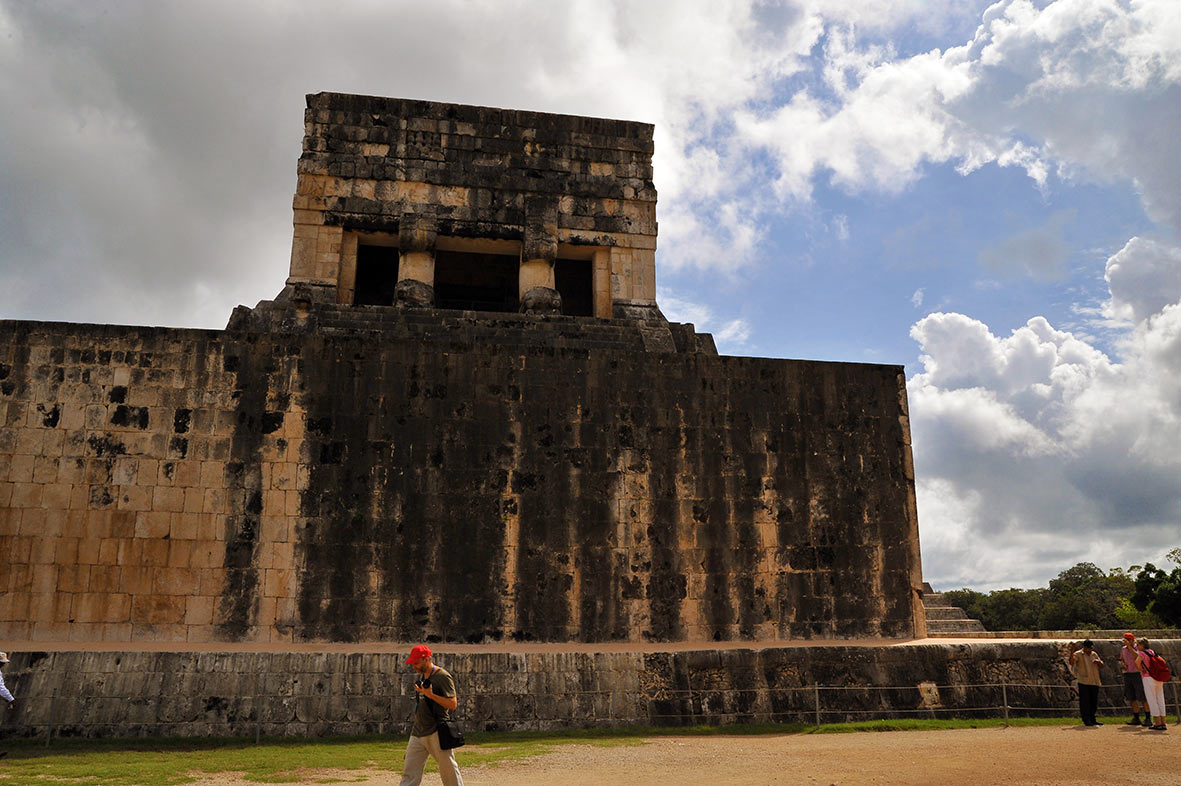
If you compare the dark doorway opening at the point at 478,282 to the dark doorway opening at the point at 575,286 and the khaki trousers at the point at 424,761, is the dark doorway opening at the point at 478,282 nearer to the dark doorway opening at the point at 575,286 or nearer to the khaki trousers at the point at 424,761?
the dark doorway opening at the point at 575,286

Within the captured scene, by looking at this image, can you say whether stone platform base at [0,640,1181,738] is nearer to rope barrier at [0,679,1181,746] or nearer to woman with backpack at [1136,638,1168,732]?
rope barrier at [0,679,1181,746]

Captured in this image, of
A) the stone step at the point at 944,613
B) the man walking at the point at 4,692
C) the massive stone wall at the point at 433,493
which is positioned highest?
the massive stone wall at the point at 433,493

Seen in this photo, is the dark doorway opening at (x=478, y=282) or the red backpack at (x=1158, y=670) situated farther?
the dark doorway opening at (x=478, y=282)

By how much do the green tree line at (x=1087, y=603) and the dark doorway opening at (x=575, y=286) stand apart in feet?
36.3

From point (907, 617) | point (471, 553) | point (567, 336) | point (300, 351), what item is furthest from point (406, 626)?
point (907, 617)

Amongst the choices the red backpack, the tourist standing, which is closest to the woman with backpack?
the red backpack

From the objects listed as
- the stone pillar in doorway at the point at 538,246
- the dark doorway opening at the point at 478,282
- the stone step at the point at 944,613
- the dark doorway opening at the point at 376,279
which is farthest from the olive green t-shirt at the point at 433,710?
the dark doorway opening at the point at 478,282

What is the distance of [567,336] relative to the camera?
14.7 metres

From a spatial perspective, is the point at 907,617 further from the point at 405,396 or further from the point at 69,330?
the point at 69,330

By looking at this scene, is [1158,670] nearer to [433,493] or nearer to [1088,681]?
[1088,681]

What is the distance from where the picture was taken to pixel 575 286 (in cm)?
1897

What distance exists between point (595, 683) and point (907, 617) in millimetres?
5394

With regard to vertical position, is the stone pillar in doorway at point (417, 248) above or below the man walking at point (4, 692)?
above

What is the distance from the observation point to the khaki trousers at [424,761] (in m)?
6.01
